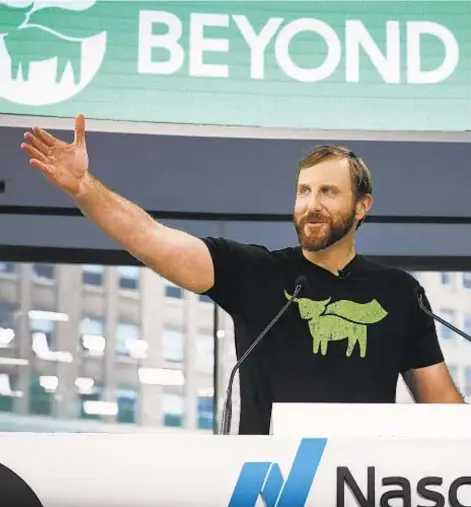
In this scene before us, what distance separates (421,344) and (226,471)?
48.0 inches

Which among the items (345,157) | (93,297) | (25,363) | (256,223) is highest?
(345,157)

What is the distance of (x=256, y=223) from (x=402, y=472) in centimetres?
202

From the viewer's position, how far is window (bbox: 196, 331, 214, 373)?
2865 mm

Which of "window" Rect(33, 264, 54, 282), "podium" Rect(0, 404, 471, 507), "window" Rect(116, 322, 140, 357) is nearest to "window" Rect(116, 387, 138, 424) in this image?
"window" Rect(116, 322, 140, 357)

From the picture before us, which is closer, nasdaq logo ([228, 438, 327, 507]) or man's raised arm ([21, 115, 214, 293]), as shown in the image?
nasdaq logo ([228, 438, 327, 507])

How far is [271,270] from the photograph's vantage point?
226 cm

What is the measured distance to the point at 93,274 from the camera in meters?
2.96

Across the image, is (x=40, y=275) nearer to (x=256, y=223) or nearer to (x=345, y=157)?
(x=256, y=223)

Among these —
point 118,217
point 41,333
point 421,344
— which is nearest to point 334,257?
point 421,344

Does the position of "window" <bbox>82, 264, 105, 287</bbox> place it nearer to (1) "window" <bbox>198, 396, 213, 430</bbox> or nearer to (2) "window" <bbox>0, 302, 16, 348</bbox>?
(2) "window" <bbox>0, 302, 16, 348</bbox>

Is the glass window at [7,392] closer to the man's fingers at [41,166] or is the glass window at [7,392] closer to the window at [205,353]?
Answer: the window at [205,353]

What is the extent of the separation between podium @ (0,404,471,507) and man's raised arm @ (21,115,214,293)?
0.83 meters

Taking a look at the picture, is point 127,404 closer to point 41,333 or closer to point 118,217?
point 41,333

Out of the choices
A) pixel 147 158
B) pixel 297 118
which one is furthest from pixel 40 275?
pixel 297 118
